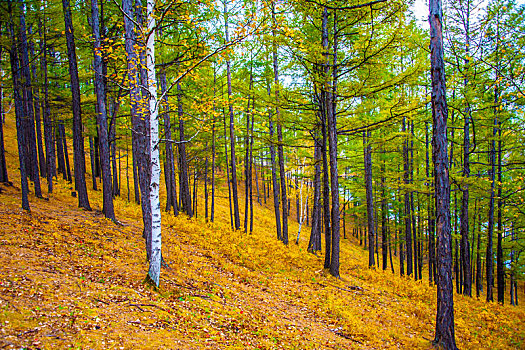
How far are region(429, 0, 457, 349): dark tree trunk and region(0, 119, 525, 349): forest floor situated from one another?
1088 millimetres

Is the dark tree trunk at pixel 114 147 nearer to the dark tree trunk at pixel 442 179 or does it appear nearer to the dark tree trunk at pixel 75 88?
the dark tree trunk at pixel 75 88

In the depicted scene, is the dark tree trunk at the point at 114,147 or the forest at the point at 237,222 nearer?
the forest at the point at 237,222

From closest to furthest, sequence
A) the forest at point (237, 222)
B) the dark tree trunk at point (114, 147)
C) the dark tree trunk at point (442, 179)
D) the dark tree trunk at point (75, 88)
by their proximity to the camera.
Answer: the forest at point (237, 222)
the dark tree trunk at point (442, 179)
the dark tree trunk at point (75, 88)
the dark tree trunk at point (114, 147)

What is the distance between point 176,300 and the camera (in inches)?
265

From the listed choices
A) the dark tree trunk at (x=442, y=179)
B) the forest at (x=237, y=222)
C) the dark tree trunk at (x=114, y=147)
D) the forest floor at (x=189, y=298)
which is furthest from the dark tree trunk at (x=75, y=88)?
the dark tree trunk at (x=442, y=179)

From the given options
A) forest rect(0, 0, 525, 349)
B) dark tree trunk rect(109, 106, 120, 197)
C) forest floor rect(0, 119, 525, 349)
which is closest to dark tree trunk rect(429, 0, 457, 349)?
forest rect(0, 0, 525, 349)

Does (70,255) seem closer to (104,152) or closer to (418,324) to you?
(104,152)

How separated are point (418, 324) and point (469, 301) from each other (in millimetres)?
6615

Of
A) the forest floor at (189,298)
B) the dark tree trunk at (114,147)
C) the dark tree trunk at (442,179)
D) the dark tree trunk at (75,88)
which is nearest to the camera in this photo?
the forest floor at (189,298)

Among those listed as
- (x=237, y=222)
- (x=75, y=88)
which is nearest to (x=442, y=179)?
(x=237, y=222)

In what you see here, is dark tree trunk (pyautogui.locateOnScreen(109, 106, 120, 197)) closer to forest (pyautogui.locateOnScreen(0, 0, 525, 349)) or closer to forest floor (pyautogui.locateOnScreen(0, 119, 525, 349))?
forest (pyautogui.locateOnScreen(0, 0, 525, 349))

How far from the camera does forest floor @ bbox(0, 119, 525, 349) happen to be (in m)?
4.82

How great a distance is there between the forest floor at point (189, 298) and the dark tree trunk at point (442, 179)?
1088mm

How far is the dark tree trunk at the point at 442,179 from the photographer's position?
20.7ft
